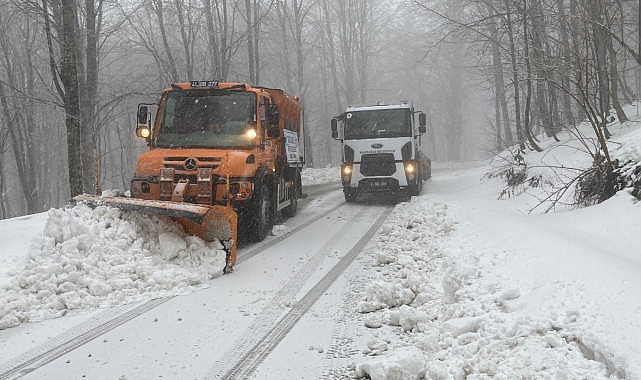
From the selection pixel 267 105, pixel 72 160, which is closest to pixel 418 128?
pixel 267 105

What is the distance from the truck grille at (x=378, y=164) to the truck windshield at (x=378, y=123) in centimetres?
61

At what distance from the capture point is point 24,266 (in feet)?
17.0

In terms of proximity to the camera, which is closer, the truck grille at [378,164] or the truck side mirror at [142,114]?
the truck side mirror at [142,114]

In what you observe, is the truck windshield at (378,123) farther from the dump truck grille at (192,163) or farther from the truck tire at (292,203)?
the dump truck grille at (192,163)

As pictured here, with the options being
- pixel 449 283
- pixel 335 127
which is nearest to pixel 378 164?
pixel 335 127

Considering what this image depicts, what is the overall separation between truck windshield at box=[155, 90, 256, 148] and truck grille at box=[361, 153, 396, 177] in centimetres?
573

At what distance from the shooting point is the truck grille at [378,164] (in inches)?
545

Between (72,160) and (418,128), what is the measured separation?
31.6 ft

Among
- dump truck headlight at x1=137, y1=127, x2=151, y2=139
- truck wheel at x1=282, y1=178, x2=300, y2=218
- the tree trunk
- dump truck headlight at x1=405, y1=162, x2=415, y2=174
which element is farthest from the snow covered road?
dump truck headlight at x1=405, y1=162, x2=415, y2=174

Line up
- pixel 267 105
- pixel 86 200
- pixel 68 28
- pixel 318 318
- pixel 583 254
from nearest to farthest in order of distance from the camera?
1. pixel 583 254
2. pixel 318 318
3. pixel 86 200
4. pixel 267 105
5. pixel 68 28

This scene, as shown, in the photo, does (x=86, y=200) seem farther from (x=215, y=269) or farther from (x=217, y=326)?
(x=217, y=326)

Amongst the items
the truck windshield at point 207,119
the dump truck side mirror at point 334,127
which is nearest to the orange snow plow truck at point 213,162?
the truck windshield at point 207,119

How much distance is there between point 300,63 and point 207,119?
20.8 meters

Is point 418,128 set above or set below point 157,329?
above
